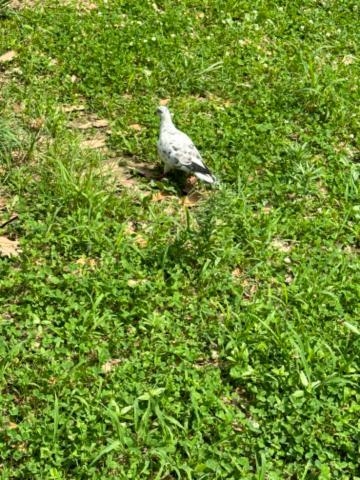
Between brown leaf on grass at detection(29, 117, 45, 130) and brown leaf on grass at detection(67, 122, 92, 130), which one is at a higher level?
brown leaf on grass at detection(29, 117, 45, 130)

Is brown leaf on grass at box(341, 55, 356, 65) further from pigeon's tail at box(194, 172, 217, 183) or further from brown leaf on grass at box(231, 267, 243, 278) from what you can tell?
brown leaf on grass at box(231, 267, 243, 278)

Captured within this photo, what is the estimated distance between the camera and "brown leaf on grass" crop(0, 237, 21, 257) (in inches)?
166

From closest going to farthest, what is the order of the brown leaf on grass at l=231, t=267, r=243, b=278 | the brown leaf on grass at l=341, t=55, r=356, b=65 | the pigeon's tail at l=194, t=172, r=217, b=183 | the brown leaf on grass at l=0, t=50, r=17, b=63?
the brown leaf on grass at l=231, t=267, r=243, b=278 < the pigeon's tail at l=194, t=172, r=217, b=183 < the brown leaf on grass at l=0, t=50, r=17, b=63 < the brown leaf on grass at l=341, t=55, r=356, b=65

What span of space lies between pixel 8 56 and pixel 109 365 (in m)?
3.20

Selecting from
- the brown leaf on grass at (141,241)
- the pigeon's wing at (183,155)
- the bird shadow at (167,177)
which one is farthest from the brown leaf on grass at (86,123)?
the brown leaf on grass at (141,241)

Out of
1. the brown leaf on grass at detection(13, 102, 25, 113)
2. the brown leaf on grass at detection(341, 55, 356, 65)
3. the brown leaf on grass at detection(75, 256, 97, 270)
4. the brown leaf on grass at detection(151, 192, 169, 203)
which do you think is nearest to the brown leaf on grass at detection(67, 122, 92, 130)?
the brown leaf on grass at detection(13, 102, 25, 113)

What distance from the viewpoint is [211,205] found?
4391 millimetres

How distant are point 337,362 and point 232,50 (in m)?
3.44

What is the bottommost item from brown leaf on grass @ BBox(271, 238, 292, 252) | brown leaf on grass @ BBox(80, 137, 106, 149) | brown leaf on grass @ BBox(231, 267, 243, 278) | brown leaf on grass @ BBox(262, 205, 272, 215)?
brown leaf on grass @ BBox(231, 267, 243, 278)

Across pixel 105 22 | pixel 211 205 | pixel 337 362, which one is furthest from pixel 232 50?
pixel 337 362

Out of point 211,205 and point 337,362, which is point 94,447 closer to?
point 337,362

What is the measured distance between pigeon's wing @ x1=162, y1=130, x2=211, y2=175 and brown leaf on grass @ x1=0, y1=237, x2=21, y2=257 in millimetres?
1176

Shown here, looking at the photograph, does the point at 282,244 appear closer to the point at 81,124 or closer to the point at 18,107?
the point at 81,124

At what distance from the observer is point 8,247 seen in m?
4.30
